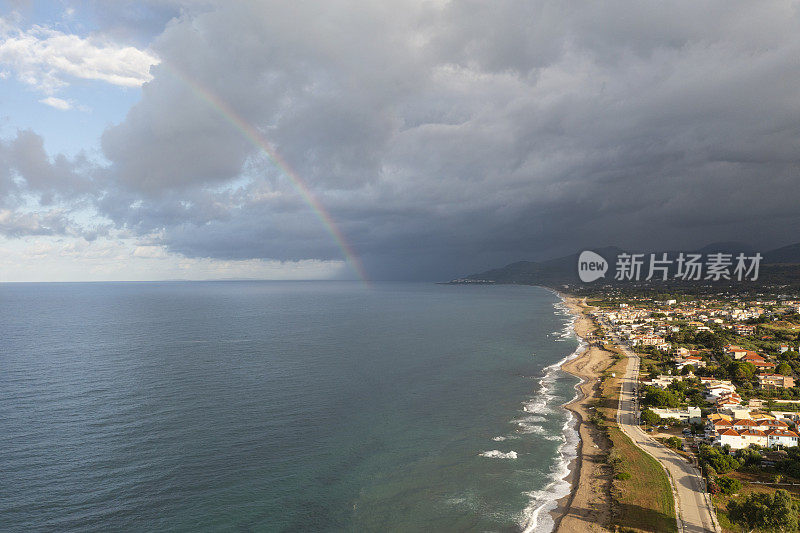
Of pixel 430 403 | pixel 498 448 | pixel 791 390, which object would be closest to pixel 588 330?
pixel 791 390

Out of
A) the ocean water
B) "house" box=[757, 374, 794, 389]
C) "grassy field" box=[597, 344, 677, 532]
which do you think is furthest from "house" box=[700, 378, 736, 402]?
"grassy field" box=[597, 344, 677, 532]

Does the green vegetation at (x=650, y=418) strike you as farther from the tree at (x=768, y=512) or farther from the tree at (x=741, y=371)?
the tree at (x=741, y=371)

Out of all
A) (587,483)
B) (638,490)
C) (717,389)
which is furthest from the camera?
(717,389)

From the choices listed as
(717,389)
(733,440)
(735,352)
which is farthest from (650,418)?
(735,352)

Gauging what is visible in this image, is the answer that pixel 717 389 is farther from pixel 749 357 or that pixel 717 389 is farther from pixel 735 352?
pixel 735 352

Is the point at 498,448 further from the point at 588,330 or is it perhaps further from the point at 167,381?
the point at 588,330

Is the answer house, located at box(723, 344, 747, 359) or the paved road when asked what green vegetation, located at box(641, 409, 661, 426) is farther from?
house, located at box(723, 344, 747, 359)

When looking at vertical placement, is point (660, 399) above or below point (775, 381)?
below
